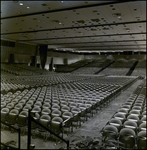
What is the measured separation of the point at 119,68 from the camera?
140 ft

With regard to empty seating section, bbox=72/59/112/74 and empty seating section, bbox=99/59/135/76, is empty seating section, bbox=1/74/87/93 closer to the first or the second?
empty seating section, bbox=72/59/112/74

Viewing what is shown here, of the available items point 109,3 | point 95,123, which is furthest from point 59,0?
point 95,123

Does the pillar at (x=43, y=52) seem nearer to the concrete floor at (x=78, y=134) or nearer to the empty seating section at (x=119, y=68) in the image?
the empty seating section at (x=119, y=68)

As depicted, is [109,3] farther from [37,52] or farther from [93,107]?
[37,52]

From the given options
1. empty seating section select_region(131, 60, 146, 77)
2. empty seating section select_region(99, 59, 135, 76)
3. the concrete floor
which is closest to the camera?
the concrete floor

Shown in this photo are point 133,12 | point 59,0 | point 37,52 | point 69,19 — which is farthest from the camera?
point 37,52

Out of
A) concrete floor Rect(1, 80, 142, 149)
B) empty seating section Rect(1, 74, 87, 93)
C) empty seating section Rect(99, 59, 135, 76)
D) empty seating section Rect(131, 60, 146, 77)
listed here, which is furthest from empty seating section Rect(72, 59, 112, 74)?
concrete floor Rect(1, 80, 142, 149)

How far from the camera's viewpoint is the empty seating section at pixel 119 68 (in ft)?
128

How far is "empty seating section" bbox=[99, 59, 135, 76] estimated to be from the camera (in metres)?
39.0

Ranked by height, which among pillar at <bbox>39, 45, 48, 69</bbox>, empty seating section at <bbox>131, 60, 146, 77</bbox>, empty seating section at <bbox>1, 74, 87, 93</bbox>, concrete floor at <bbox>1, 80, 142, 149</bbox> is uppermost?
pillar at <bbox>39, 45, 48, 69</bbox>

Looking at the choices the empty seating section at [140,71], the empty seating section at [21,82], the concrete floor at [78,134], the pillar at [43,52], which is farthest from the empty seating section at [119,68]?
the concrete floor at [78,134]

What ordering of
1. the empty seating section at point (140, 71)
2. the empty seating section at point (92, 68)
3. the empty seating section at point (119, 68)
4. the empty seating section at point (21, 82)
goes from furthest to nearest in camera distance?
the empty seating section at point (92, 68)
the empty seating section at point (119, 68)
the empty seating section at point (140, 71)
the empty seating section at point (21, 82)

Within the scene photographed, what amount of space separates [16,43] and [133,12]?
81.3ft

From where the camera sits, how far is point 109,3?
11.3m
